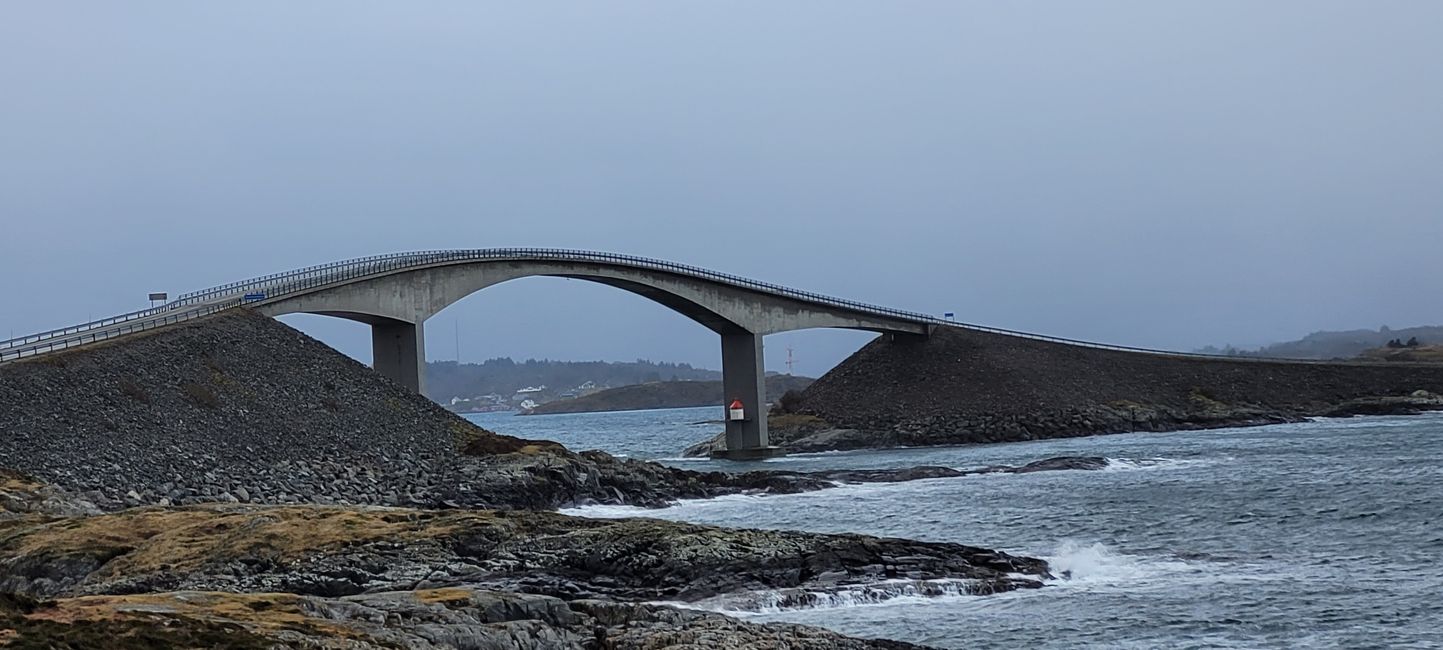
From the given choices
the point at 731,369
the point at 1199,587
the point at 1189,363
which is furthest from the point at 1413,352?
the point at 1199,587

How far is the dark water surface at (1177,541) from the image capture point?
87.4ft

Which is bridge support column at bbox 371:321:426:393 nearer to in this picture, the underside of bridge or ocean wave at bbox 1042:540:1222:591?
the underside of bridge

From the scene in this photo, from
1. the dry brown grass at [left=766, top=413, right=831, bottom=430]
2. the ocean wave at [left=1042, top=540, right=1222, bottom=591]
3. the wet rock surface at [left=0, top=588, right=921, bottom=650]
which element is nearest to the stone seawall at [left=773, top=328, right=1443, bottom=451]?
the dry brown grass at [left=766, top=413, right=831, bottom=430]

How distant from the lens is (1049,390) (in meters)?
104

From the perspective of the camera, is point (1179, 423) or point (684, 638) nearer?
point (684, 638)

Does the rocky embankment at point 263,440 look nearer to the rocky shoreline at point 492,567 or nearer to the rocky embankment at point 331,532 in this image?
the rocky embankment at point 331,532

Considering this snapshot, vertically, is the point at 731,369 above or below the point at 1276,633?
above

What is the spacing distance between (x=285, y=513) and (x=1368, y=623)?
990 inches

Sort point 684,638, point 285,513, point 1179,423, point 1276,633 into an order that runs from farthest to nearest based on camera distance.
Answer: point 1179,423 < point 285,513 < point 1276,633 < point 684,638

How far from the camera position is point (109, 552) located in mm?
33125

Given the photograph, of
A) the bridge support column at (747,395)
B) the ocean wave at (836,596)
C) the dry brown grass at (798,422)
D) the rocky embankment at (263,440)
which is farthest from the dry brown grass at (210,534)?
the dry brown grass at (798,422)

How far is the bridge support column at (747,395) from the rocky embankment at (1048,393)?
4.13 metres

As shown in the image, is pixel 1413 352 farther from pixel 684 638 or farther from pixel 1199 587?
pixel 684 638

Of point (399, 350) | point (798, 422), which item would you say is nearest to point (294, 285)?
point (399, 350)
